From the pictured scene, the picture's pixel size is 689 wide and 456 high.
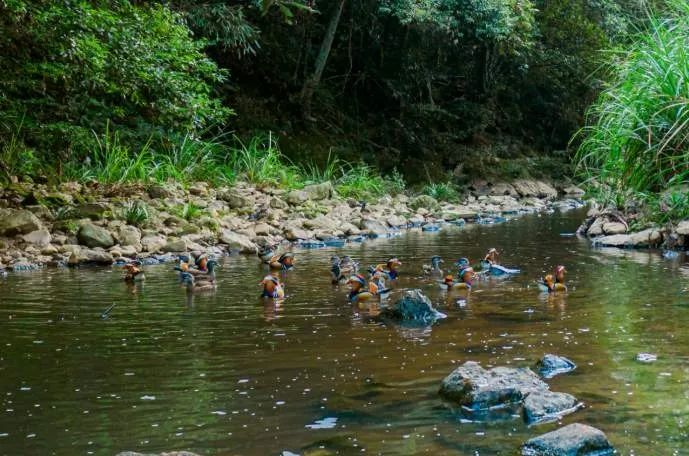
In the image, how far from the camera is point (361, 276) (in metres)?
8.39

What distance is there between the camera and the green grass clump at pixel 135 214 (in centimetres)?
1252

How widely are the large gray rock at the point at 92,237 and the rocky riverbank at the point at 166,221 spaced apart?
0.01 m

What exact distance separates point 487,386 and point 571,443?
867mm

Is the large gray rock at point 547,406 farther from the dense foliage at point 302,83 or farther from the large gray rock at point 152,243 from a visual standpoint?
the large gray rock at point 152,243

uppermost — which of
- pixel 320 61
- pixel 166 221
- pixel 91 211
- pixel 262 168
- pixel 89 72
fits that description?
pixel 320 61

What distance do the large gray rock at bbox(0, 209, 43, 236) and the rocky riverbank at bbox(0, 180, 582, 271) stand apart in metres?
0.01

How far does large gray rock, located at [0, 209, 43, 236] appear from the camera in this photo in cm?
1112

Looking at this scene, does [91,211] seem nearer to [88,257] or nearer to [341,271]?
[88,257]

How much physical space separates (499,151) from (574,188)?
9.62 ft

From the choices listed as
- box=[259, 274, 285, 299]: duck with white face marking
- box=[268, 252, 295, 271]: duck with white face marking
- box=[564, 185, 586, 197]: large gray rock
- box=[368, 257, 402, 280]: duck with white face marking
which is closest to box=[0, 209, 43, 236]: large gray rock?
box=[268, 252, 295, 271]: duck with white face marking

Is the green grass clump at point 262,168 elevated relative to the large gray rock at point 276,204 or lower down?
elevated

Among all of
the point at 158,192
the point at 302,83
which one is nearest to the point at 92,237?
the point at 158,192

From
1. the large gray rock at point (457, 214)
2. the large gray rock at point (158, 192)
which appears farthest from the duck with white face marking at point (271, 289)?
the large gray rock at point (457, 214)

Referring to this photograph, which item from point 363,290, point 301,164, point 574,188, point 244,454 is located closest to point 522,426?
point 244,454
